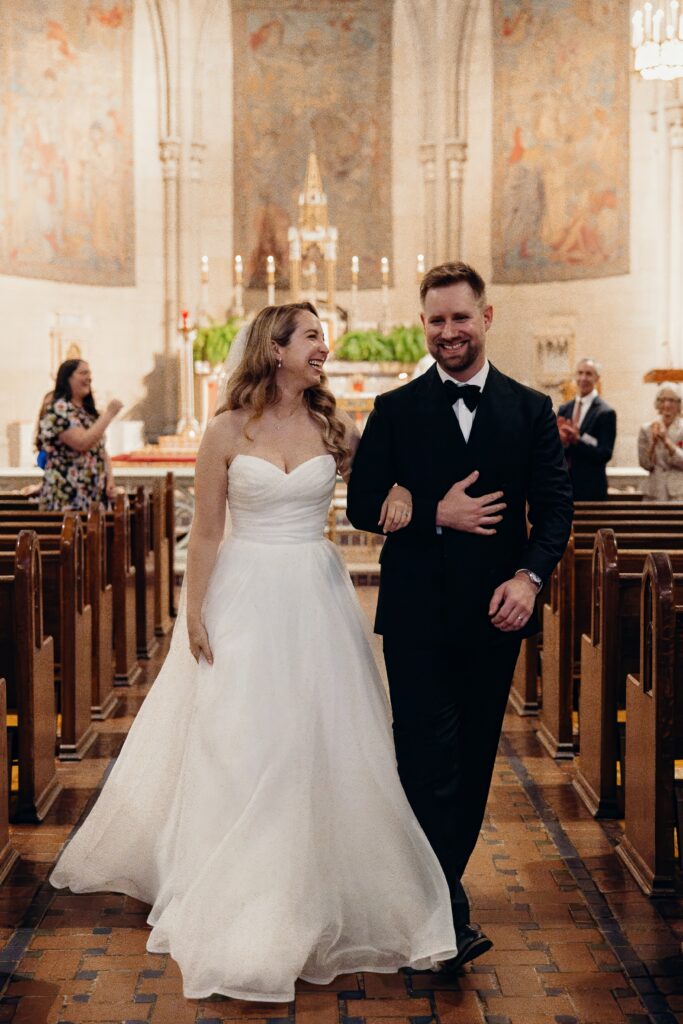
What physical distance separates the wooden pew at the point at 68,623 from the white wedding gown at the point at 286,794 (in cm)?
181

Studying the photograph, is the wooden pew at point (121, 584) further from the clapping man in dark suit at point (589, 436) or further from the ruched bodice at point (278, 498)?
the ruched bodice at point (278, 498)

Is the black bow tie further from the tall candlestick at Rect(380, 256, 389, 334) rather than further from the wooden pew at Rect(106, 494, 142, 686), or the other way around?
the tall candlestick at Rect(380, 256, 389, 334)

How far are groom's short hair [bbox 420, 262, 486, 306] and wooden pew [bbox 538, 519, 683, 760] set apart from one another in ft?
7.89

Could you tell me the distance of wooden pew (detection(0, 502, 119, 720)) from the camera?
5.87 metres

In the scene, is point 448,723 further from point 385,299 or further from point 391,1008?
point 385,299

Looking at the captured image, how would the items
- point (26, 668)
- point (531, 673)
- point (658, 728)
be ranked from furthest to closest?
1. point (531, 673)
2. point (26, 668)
3. point (658, 728)

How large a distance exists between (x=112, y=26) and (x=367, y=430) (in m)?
14.0

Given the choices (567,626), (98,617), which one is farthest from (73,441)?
(567,626)

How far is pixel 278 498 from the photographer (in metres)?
3.29

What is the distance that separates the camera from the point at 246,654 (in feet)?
10.7

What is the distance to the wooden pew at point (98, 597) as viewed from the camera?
5.87 m

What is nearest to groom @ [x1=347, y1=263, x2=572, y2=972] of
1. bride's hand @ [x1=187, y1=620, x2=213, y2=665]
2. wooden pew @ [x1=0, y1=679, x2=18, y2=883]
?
bride's hand @ [x1=187, y1=620, x2=213, y2=665]

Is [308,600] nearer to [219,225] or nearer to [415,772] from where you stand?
[415,772]

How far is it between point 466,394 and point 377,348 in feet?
38.2
